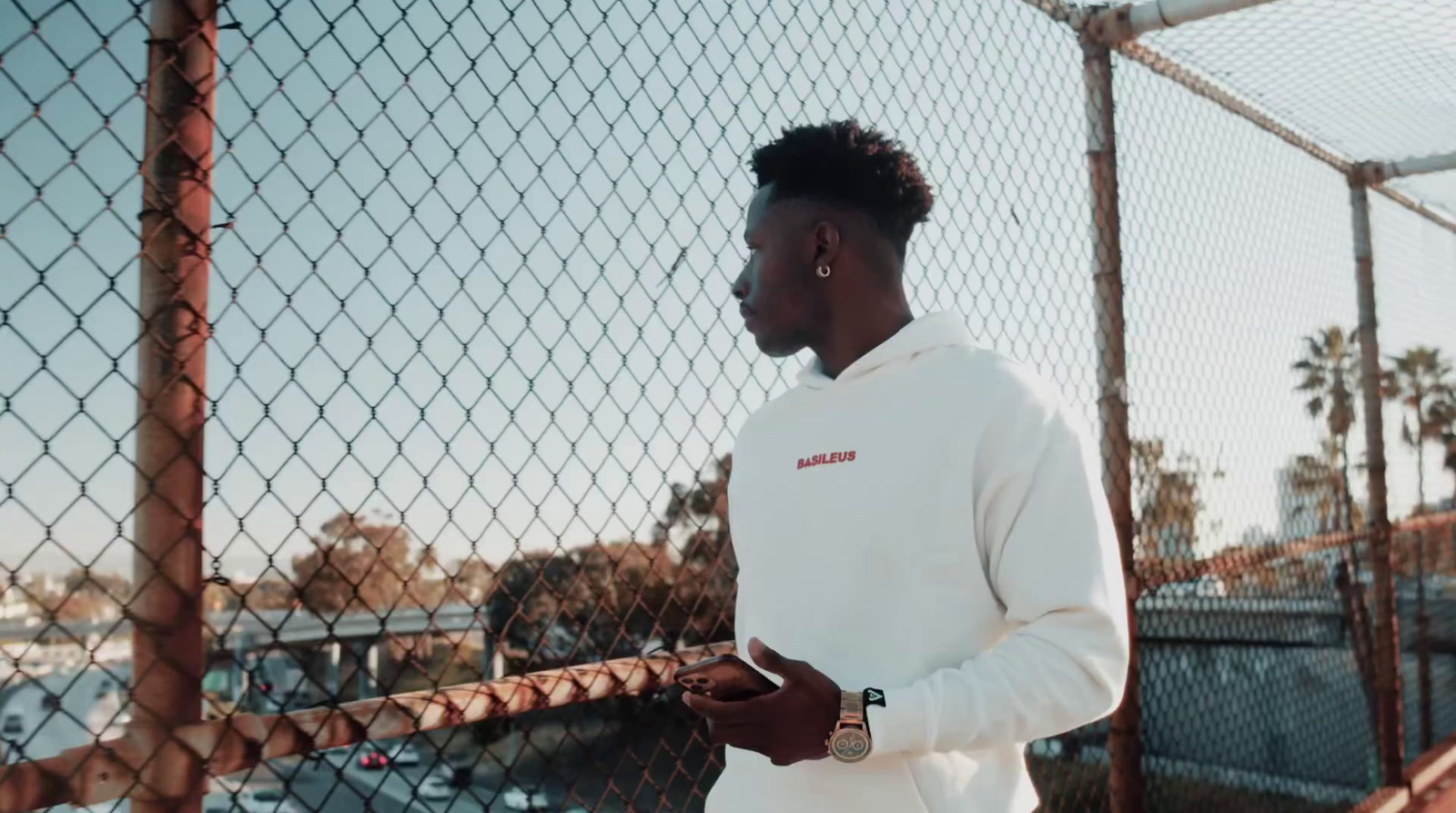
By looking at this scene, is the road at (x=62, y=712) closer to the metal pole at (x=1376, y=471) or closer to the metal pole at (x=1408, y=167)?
the metal pole at (x=1376, y=471)

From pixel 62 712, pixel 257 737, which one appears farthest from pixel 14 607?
pixel 257 737

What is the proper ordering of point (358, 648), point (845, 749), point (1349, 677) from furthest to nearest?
point (1349, 677) < point (358, 648) < point (845, 749)

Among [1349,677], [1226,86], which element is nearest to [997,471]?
[1226,86]

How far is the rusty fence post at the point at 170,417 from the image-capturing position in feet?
4.71

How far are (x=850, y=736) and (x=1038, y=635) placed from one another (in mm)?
270

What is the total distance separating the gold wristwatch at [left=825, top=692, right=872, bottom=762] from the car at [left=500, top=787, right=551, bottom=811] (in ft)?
2.99

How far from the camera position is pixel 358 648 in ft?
5.53

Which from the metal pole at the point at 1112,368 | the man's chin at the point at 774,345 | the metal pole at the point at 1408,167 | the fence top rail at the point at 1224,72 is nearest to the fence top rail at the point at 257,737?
the man's chin at the point at 774,345

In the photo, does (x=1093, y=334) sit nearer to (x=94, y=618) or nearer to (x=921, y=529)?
(x=921, y=529)

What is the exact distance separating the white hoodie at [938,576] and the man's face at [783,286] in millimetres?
111

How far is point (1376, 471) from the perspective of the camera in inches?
221

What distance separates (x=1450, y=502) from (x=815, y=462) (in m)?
12.7

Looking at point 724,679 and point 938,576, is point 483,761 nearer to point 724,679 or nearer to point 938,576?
point 724,679

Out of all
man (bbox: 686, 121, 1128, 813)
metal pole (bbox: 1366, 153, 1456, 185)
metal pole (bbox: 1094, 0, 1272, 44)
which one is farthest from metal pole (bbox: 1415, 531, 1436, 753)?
man (bbox: 686, 121, 1128, 813)
